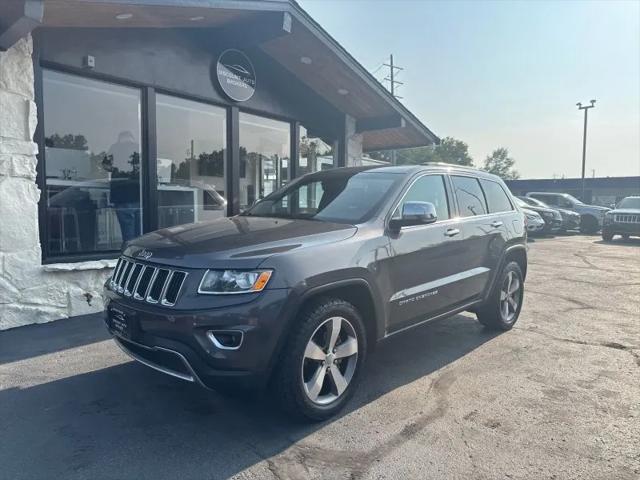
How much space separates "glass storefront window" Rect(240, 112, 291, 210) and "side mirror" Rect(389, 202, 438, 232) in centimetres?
488

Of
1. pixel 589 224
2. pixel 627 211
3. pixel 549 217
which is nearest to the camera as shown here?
pixel 627 211

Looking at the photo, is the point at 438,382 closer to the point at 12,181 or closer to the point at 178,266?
the point at 178,266

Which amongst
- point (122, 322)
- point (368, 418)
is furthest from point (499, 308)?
point (122, 322)

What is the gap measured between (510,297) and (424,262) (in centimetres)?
209

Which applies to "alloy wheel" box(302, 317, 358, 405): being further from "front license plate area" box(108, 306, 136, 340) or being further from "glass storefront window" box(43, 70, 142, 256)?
"glass storefront window" box(43, 70, 142, 256)

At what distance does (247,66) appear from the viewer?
8.07 metres

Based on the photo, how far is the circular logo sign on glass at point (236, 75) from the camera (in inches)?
302

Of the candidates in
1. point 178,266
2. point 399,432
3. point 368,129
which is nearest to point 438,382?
point 399,432

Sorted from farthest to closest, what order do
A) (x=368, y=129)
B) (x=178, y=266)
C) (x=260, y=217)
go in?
(x=368, y=129), (x=260, y=217), (x=178, y=266)

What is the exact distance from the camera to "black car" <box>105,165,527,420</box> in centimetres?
295

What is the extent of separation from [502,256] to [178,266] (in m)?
3.69

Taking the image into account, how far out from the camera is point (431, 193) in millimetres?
4562

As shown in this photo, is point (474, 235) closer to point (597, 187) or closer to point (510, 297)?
point (510, 297)

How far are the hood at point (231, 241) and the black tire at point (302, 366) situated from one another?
0.46 meters
